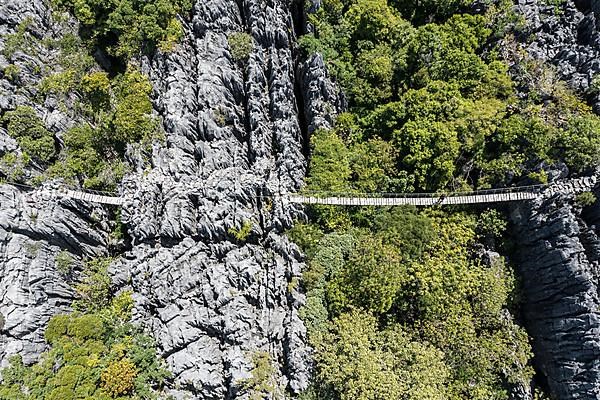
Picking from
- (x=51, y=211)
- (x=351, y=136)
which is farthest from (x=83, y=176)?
(x=351, y=136)

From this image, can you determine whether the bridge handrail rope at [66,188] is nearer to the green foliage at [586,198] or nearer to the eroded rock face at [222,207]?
the eroded rock face at [222,207]

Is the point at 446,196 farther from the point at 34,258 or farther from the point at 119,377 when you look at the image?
the point at 34,258

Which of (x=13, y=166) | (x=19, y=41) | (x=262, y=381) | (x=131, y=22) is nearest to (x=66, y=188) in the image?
(x=13, y=166)

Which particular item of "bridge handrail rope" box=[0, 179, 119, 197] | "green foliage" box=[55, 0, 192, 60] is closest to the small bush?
"bridge handrail rope" box=[0, 179, 119, 197]

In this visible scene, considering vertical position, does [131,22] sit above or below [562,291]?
above

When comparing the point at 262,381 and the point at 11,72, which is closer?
the point at 262,381

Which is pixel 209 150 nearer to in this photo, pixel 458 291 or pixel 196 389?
pixel 196 389
